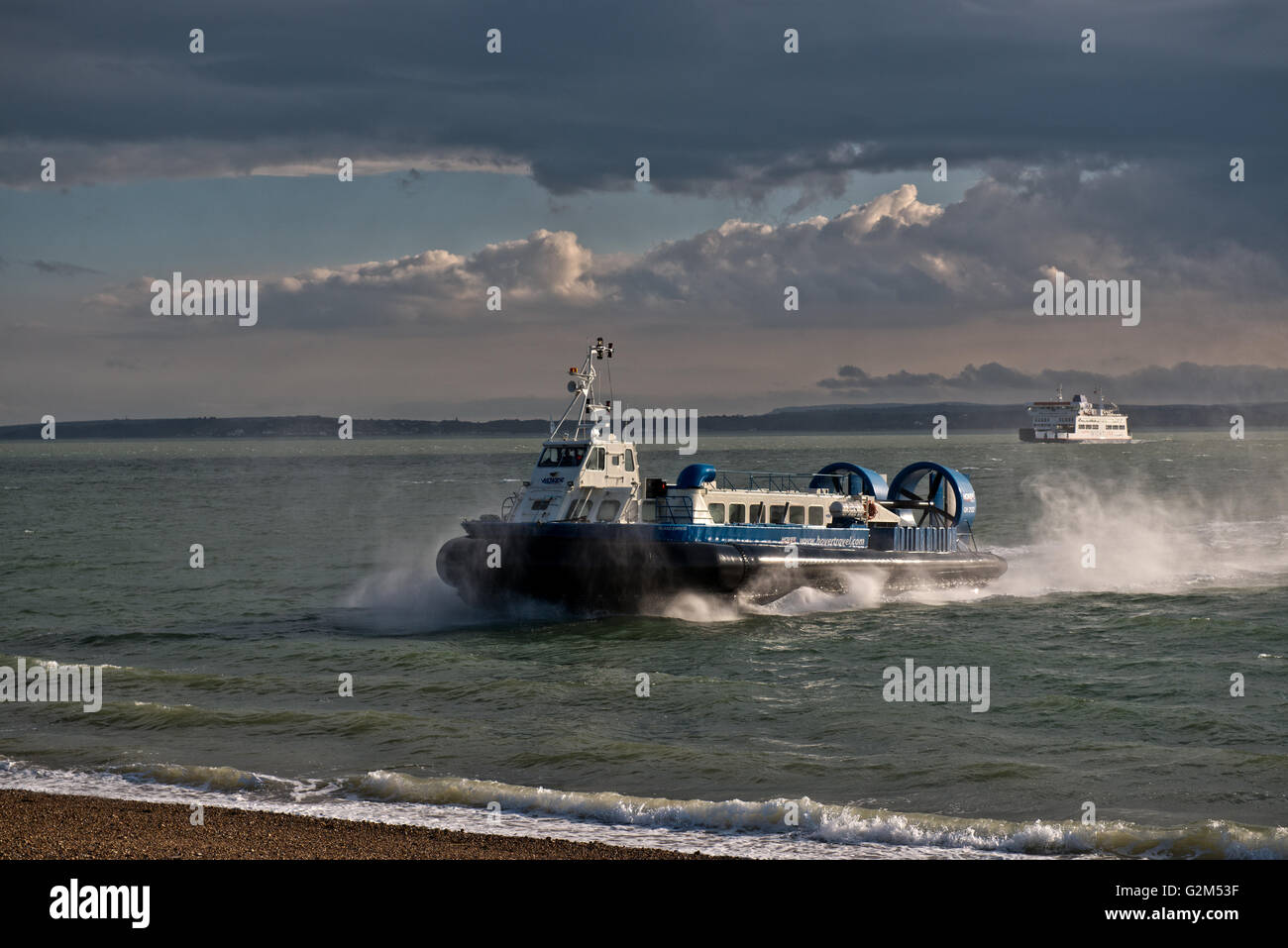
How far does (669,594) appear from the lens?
2161 cm

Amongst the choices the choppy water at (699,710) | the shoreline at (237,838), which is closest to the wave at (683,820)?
the choppy water at (699,710)

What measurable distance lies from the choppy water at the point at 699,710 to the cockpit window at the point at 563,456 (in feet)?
9.29

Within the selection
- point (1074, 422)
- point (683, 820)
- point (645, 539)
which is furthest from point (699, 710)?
point (1074, 422)

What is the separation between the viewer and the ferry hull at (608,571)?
69.8ft

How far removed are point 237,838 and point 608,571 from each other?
1191 centimetres

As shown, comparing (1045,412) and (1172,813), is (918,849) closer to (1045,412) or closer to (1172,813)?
(1172,813)

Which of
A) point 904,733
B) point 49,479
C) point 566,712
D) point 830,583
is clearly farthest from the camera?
point 49,479

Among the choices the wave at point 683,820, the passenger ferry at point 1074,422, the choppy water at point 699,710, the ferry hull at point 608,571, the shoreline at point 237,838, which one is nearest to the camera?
the shoreline at point 237,838

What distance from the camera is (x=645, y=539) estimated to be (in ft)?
69.6

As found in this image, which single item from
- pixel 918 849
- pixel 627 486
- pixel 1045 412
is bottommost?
pixel 918 849

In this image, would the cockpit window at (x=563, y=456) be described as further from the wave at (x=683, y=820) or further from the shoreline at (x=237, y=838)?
the shoreline at (x=237, y=838)

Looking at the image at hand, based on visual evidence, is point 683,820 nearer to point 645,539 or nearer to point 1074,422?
point 645,539

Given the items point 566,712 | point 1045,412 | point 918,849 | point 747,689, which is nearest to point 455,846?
point 918,849
